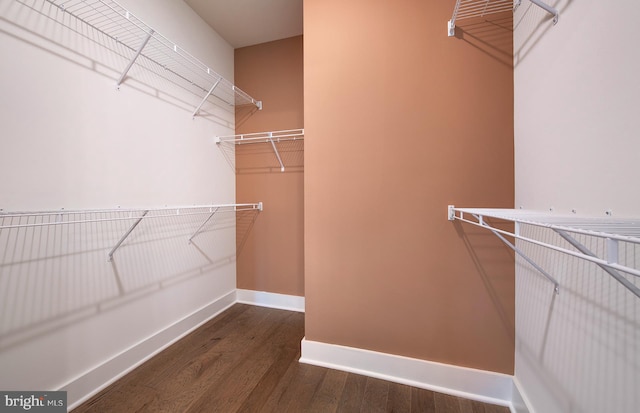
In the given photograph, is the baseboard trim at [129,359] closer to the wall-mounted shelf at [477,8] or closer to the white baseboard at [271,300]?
the white baseboard at [271,300]

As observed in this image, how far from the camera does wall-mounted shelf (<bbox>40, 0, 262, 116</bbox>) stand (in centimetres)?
119

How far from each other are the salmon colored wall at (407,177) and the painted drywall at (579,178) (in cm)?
14

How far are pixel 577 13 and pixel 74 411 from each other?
268 centimetres

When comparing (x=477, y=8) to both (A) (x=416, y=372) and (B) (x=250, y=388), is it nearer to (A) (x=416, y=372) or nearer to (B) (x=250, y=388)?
(A) (x=416, y=372)

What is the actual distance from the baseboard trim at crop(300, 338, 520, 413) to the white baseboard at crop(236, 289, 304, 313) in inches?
27.0

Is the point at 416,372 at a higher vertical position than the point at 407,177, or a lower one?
lower

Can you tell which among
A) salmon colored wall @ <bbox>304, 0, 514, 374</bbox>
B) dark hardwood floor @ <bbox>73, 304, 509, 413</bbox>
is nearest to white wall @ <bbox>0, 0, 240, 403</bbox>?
Result: dark hardwood floor @ <bbox>73, 304, 509, 413</bbox>

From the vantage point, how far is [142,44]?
128 centimetres

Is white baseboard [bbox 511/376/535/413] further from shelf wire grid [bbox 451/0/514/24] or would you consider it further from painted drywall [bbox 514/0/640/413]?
shelf wire grid [bbox 451/0/514/24]

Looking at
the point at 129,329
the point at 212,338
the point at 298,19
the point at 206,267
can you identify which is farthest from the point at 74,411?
the point at 298,19

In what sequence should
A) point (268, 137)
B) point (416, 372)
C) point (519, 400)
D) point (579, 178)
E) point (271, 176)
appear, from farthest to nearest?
point (271, 176) → point (268, 137) → point (416, 372) → point (519, 400) → point (579, 178)

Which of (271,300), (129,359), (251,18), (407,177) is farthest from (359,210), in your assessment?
(251,18)

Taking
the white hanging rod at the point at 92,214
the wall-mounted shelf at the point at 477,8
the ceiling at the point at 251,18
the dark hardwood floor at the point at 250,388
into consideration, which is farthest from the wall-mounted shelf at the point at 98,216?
the wall-mounted shelf at the point at 477,8

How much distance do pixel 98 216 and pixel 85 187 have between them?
18 centimetres
